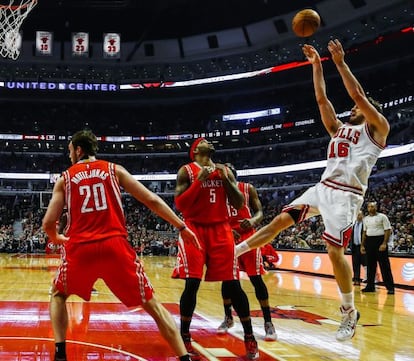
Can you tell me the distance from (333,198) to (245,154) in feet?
120

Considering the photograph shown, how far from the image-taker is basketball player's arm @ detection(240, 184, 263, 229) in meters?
5.17

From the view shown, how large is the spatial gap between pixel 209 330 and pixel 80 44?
104 feet

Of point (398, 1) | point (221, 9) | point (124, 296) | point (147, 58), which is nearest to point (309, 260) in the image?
point (124, 296)

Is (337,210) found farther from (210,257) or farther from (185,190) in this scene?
(185,190)

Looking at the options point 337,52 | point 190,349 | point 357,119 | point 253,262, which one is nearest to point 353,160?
point 357,119

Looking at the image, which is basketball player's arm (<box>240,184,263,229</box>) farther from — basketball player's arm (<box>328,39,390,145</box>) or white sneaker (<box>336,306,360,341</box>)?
basketball player's arm (<box>328,39,390,145</box>)

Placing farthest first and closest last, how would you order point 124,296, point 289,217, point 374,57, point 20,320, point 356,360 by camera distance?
point 374,57, point 20,320, point 289,217, point 356,360, point 124,296

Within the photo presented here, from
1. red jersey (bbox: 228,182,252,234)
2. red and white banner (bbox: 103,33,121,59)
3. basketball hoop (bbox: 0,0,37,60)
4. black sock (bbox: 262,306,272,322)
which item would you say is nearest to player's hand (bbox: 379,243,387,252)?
red jersey (bbox: 228,182,252,234)

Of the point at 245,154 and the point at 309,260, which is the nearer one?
the point at 309,260

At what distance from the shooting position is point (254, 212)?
5844 mm

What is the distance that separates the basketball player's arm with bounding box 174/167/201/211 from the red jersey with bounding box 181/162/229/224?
28mm

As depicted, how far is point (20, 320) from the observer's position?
6.21m

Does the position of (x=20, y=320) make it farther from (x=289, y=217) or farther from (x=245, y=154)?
(x=245, y=154)

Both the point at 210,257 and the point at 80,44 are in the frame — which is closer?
the point at 210,257
